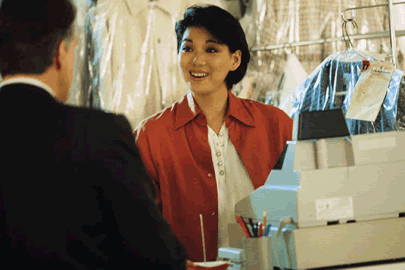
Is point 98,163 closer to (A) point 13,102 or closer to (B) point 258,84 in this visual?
(A) point 13,102

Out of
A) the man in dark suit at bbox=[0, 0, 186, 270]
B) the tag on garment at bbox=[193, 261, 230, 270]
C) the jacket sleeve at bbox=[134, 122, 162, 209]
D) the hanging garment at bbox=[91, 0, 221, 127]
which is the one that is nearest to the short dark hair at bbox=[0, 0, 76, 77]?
the man in dark suit at bbox=[0, 0, 186, 270]

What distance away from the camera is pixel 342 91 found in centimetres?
214

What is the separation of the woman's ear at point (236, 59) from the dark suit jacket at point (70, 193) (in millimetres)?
1203

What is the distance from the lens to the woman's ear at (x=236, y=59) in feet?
6.60

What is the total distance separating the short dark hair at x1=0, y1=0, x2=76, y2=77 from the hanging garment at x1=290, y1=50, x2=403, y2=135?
4.94 ft

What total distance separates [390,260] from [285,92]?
160cm

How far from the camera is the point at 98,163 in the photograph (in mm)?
841

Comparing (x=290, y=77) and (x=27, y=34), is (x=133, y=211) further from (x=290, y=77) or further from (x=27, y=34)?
(x=290, y=77)

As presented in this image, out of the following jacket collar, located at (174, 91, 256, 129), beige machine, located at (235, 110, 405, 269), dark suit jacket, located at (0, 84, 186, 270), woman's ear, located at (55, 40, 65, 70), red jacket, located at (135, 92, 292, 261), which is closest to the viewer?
dark suit jacket, located at (0, 84, 186, 270)

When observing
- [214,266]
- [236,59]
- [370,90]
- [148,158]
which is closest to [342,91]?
[370,90]

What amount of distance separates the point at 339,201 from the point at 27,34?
792mm

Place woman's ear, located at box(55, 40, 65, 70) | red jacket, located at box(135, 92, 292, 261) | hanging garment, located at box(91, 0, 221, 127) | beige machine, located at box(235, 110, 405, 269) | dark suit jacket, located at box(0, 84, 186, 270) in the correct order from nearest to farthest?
dark suit jacket, located at box(0, 84, 186, 270), woman's ear, located at box(55, 40, 65, 70), beige machine, located at box(235, 110, 405, 269), red jacket, located at box(135, 92, 292, 261), hanging garment, located at box(91, 0, 221, 127)

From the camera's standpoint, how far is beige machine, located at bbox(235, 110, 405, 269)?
1.08 meters

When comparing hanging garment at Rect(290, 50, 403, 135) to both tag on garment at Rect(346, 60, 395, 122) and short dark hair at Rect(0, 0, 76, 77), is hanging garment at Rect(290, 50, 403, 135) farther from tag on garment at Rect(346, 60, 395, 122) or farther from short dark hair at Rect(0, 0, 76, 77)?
short dark hair at Rect(0, 0, 76, 77)
